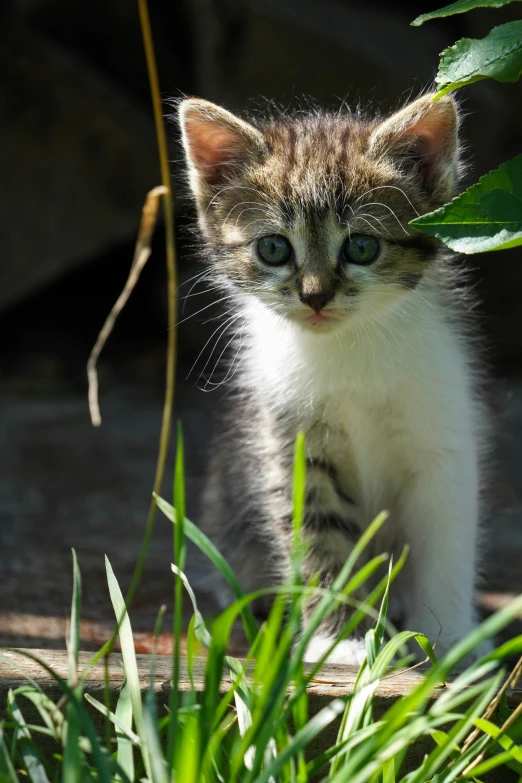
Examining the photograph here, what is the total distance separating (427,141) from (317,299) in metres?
0.57

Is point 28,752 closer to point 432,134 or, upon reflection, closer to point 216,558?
point 216,558

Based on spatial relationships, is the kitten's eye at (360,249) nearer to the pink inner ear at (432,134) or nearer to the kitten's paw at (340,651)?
the pink inner ear at (432,134)

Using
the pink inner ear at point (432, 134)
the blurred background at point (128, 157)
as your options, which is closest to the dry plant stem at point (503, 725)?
the pink inner ear at point (432, 134)

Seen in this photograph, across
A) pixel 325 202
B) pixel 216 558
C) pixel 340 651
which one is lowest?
pixel 340 651

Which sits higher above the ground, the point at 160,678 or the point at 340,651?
the point at 160,678

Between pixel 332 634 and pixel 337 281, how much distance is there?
1038mm

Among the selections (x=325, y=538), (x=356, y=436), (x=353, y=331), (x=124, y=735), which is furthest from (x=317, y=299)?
(x=124, y=735)

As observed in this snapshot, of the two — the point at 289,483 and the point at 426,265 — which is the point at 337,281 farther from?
the point at 289,483

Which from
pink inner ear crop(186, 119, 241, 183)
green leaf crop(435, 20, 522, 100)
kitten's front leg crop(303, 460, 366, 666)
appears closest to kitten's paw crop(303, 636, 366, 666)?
kitten's front leg crop(303, 460, 366, 666)

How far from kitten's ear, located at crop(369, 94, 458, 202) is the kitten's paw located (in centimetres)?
127

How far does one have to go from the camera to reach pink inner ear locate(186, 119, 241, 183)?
293cm

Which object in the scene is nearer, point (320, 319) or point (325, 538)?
→ point (320, 319)

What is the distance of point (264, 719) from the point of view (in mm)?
1530

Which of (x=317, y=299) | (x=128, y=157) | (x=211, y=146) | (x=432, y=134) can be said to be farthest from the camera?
(x=128, y=157)
